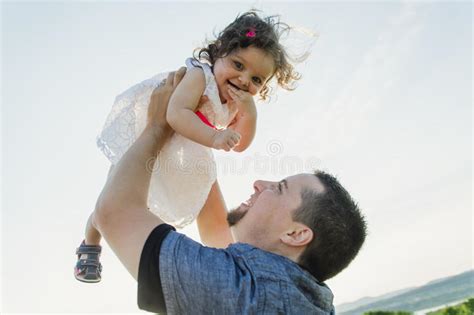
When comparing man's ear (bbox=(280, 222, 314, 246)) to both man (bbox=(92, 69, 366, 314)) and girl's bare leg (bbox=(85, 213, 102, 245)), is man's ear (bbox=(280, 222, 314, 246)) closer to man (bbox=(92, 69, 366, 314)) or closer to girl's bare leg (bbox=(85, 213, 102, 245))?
man (bbox=(92, 69, 366, 314))

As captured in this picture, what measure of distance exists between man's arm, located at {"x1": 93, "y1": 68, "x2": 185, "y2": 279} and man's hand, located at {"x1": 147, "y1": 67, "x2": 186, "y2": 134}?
189 mm

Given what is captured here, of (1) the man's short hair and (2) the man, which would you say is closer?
(2) the man

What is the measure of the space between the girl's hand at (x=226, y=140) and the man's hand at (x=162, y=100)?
299 mm

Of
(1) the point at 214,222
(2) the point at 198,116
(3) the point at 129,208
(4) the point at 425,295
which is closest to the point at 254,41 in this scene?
(2) the point at 198,116

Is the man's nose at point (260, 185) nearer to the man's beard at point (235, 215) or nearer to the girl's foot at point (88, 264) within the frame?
the man's beard at point (235, 215)

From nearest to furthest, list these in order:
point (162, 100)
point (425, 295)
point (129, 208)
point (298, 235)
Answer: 1. point (129, 208)
2. point (298, 235)
3. point (162, 100)
4. point (425, 295)

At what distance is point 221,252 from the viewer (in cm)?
172

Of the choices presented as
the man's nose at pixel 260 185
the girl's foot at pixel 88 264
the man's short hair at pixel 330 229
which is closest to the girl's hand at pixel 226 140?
the man's nose at pixel 260 185

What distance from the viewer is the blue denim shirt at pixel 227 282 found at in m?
1.56

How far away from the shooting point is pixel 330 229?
6.54 feet

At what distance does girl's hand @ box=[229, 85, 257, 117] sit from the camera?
2557 millimetres

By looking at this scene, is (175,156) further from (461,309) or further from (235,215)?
(461,309)

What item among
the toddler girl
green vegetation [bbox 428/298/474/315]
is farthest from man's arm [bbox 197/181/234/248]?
green vegetation [bbox 428/298/474/315]

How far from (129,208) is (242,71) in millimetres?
1102
